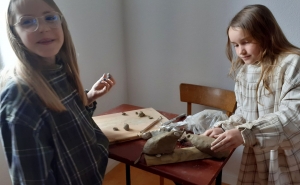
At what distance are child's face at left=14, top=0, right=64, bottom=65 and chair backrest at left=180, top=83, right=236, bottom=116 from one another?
958 millimetres

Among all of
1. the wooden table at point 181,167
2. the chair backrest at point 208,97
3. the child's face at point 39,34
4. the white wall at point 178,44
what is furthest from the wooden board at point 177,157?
the white wall at point 178,44

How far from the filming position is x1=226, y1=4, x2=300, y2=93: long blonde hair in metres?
0.86

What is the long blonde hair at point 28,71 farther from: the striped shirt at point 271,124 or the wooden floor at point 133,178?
the wooden floor at point 133,178

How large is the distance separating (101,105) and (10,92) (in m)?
1.05

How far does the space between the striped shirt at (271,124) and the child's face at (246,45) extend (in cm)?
7

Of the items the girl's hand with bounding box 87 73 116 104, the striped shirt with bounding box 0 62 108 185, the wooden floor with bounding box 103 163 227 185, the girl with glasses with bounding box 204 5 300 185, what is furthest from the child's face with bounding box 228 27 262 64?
the wooden floor with bounding box 103 163 227 185

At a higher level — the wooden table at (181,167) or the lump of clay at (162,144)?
the lump of clay at (162,144)

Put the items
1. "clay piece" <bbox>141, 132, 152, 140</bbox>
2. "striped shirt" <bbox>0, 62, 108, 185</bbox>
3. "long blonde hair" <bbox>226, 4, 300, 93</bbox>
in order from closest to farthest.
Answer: "striped shirt" <bbox>0, 62, 108, 185</bbox> → "long blonde hair" <bbox>226, 4, 300, 93</bbox> → "clay piece" <bbox>141, 132, 152, 140</bbox>

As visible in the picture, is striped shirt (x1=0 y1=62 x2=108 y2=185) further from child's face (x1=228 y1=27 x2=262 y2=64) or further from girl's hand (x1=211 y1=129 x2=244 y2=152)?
child's face (x1=228 y1=27 x2=262 y2=64)

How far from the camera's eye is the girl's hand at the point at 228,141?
79 cm

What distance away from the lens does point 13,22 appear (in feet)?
2.33

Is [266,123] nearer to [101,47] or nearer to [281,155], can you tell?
[281,155]

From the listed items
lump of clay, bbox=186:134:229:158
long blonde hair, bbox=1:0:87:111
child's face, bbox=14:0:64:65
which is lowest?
lump of clay, bbox=186:134:229:158

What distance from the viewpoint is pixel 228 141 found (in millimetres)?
789
